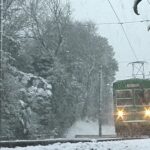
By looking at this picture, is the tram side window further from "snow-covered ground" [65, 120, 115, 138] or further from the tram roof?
"snow-covered ground" [65, 120, 115, 138]

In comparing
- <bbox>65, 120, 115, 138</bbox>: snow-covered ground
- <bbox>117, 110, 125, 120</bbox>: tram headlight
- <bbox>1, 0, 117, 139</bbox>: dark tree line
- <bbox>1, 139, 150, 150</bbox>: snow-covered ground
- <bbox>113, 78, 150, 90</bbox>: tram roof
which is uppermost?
<bbox>1, 0, 117, 139</bbox>: dark tree line

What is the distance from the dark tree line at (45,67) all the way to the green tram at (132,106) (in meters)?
9.07

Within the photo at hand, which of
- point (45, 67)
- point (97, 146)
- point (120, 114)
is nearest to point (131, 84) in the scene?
point (120, 114)

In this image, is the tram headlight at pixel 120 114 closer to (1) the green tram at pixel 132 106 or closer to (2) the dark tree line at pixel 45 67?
(1) the green tram at pixel 132 106

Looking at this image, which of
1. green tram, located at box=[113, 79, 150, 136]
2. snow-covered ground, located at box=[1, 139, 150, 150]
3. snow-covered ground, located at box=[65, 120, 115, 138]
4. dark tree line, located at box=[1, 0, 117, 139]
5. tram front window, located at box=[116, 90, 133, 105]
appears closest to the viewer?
snow-covered ground, located at box=[1, 139, 150, 150]

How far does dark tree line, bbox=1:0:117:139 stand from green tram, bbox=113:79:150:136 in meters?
9.07

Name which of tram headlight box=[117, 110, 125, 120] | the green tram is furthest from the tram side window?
tram headlight box=[117, 110, 125, 120]

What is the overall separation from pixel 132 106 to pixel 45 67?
80.9 feet

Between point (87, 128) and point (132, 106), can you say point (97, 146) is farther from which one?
point (87, 128)

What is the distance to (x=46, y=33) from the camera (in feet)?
197

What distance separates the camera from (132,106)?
27.7 metres

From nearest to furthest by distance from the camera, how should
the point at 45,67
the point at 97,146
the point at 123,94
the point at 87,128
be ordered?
the point at 97,146 → the point at 123,94 → the point at 45,67 → the point at 87,128

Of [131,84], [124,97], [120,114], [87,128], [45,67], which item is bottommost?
[120,114]

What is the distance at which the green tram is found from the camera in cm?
2752
